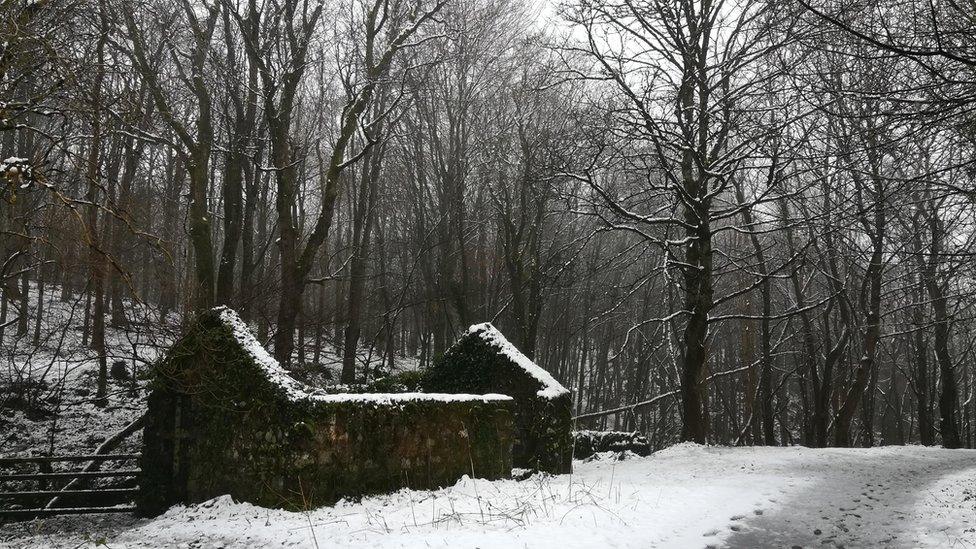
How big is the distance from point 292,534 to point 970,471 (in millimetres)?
10856

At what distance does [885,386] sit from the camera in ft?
137

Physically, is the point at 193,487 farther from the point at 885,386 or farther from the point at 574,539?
the point at 885,386

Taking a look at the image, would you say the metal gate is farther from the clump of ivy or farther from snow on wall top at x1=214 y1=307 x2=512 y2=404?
the clump of ivy

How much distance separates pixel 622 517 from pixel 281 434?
4.38 metres

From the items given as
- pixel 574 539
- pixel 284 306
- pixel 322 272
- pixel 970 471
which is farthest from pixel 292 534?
pixel 322 272

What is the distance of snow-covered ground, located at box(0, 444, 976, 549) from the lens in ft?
20.5

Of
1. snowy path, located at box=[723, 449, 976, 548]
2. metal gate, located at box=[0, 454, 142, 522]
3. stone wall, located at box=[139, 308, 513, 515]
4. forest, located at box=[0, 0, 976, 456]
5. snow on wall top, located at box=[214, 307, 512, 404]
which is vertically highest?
forest, located at box=[0, 0, 976, 456]

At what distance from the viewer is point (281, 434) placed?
28.1 feet

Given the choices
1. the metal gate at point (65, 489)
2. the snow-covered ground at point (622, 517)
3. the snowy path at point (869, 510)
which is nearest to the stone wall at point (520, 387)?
the snow-covered ground at point (622, 517)

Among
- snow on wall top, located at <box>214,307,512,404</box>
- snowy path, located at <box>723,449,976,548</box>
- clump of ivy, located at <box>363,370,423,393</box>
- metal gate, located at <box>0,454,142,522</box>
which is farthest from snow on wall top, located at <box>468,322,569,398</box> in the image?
metal gate, located at <box>0,454,142,522</box>

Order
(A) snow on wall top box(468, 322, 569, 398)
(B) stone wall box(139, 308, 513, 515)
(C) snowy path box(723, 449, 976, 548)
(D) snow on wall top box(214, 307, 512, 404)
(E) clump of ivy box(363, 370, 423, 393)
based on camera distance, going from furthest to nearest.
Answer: (E) clump of ivy box(363, 370, 423, 393)
(A) snow on wall top box(468, 322, 569, 398)
(D) snow on wall top box(214, 307, 512, 404)
(B) stone wall box(139, 308, 513, 515)
(C) snowy path box(723, 449, 976, 548)

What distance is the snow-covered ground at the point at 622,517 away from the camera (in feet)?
20.5

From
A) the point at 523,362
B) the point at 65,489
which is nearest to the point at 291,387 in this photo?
the point at 65,489

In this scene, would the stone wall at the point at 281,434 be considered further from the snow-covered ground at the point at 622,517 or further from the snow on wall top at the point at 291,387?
the snow-covered ground at the point at 622,517
